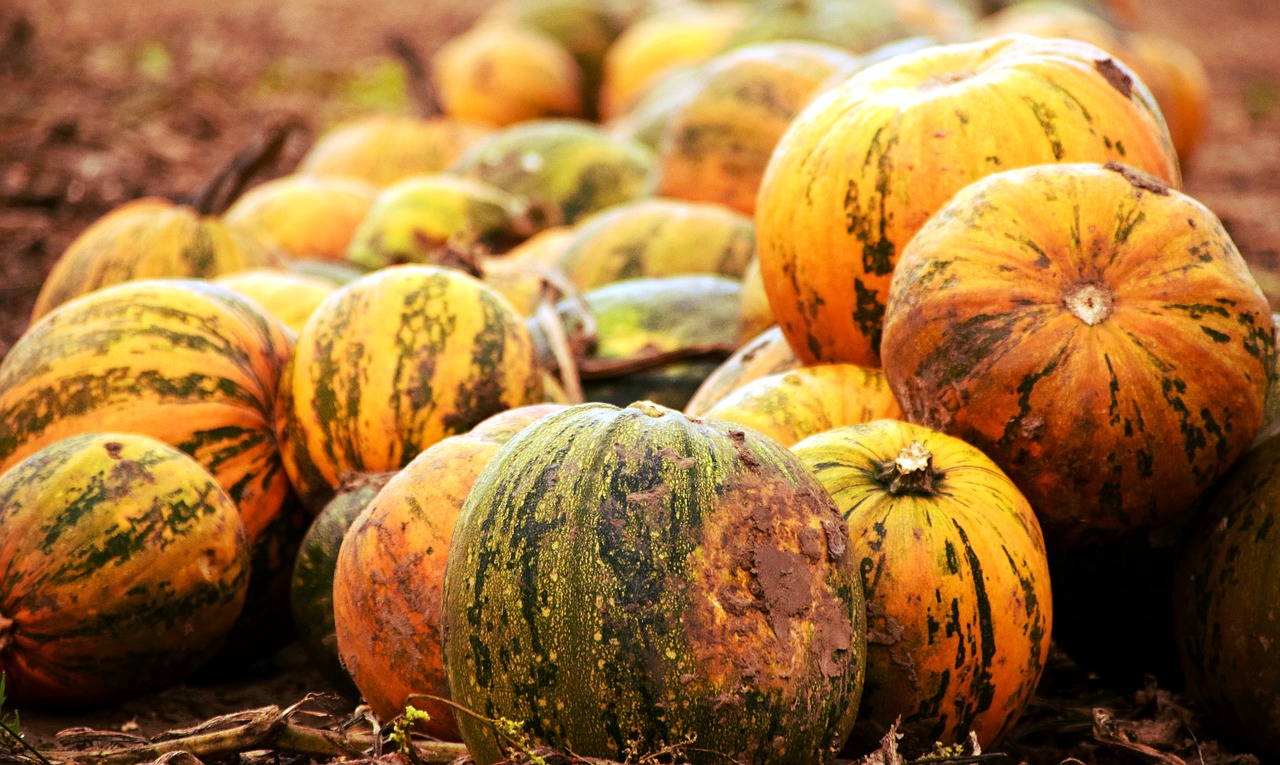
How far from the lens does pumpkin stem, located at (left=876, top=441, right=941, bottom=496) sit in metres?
1.91

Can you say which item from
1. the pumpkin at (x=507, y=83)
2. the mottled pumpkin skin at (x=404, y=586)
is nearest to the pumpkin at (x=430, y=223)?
the mottled pumpkin skin at (x=404, y=586)

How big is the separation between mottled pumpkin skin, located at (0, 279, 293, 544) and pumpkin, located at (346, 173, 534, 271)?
1.59 m

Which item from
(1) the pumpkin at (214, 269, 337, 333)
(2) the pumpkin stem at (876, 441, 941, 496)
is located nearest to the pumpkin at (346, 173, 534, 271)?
(1) the pumpkin at (214, 269, 337, 333)

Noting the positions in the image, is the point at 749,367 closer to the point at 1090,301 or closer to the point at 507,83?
the point at 1090,301

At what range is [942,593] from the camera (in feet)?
6.08

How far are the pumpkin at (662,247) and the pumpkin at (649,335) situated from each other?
32 centimetres

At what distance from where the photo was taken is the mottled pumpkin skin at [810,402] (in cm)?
239

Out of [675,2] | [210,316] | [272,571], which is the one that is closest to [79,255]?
[210,316]

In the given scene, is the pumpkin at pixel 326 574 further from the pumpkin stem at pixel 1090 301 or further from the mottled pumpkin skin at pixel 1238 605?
the mottled pumpkin skin at pixel 1238 605

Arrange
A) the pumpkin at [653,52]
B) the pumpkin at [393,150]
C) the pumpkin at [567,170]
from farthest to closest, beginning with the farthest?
1. the pumpkin at [653,52]
2. the pumpkin at [393,150]
3. the pumpkin at [567,170]

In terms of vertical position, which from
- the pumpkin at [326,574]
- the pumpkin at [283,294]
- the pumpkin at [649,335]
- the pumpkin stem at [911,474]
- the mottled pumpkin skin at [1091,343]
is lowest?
the pumpkin at [326,574]

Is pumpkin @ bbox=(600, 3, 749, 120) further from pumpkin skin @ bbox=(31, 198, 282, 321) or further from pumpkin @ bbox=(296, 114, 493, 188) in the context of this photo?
pumpkin skin @ bbox=(31, 198, 282, 321)

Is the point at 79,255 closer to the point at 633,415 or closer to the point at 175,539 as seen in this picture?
the point at 175,539

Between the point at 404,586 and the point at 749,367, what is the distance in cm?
112
